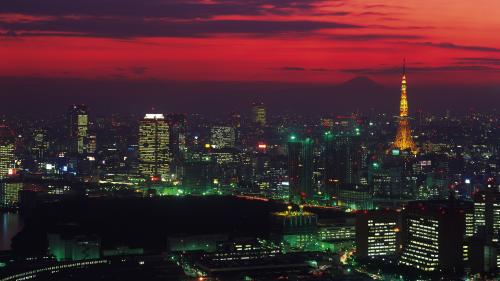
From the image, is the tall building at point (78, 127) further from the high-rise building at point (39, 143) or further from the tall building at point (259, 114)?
the tall building at point (259, 114)

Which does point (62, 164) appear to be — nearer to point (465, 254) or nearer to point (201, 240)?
point (201, 240)

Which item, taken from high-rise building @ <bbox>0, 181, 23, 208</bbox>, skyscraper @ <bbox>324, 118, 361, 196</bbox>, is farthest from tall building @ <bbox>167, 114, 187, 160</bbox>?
skyscraper @ <bbox>324, 118, 361, 196</bbox>

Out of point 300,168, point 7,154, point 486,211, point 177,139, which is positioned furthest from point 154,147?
point 486,211

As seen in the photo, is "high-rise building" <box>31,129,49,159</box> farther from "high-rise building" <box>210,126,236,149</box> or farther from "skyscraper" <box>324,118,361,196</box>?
"skyscraper" <box>324,118,361,196</box>

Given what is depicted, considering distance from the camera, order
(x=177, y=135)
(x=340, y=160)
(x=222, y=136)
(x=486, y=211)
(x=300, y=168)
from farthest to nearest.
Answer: (x=222, y=136) → (x=177, y=135) → (x=340, y=160) → (x=300, y=168) → (x=486, y=211)

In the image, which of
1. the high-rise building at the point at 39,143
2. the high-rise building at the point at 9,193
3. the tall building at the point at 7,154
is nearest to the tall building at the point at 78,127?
the high-rise building at the point at 39,143

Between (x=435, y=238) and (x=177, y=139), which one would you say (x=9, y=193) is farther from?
(x=435, y=238)
